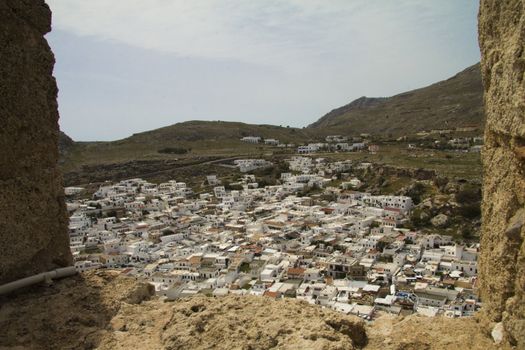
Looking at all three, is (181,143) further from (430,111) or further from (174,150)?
(430,111)

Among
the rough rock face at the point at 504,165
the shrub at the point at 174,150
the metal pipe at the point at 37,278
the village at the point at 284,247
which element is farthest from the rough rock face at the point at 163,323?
the shrub at the point at 174,150

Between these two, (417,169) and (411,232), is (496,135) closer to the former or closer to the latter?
(411,232)

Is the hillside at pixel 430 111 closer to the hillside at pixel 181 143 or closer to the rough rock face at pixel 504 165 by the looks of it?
the hillside at pixel 181 143

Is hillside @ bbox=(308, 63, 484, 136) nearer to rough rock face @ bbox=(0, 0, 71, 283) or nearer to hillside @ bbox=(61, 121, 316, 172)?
hillside @ bbox=(61, 121, 316, 172)

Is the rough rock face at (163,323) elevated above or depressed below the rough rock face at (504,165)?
below

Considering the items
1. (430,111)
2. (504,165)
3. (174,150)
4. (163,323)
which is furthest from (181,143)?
(504,165)

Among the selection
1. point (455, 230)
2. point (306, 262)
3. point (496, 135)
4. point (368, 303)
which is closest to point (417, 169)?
point (455, 230)
